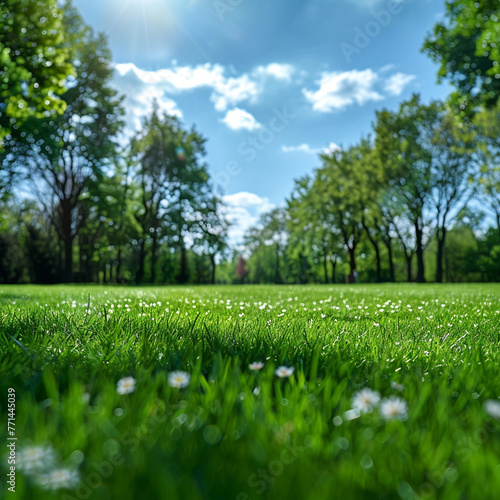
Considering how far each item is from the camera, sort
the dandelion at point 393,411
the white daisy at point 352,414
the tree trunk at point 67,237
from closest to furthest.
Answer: the dandelion at point 393,411
the white daisy at point 352,414
the tree trunk at point 67,237

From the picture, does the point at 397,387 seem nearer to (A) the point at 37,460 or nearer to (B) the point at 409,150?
(A) the point at 37,460

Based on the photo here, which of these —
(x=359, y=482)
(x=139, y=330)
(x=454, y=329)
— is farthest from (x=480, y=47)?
(x=359, y=482)

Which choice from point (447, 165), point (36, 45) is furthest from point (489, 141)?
point (36, 45)

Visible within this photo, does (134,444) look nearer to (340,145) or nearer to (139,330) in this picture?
(139,330)

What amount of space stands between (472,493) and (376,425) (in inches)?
18.6

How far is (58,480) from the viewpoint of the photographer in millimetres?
898

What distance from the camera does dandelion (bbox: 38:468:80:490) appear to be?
90cm

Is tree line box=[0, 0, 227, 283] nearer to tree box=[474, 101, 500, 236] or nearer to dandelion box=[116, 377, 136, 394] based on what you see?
dandelion box=[116, 377, 136, 394]

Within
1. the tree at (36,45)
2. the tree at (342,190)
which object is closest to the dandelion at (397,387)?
the tree at (36,45)

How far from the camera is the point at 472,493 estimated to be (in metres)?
0.98

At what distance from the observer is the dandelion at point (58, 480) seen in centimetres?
90

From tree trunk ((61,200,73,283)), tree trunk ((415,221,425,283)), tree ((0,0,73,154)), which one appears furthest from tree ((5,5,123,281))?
tree trunk ((415,221,425,283))

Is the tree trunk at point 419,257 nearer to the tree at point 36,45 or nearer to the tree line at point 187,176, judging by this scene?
the tree line at point 187,176

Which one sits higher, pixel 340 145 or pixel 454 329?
pixel 340 145
